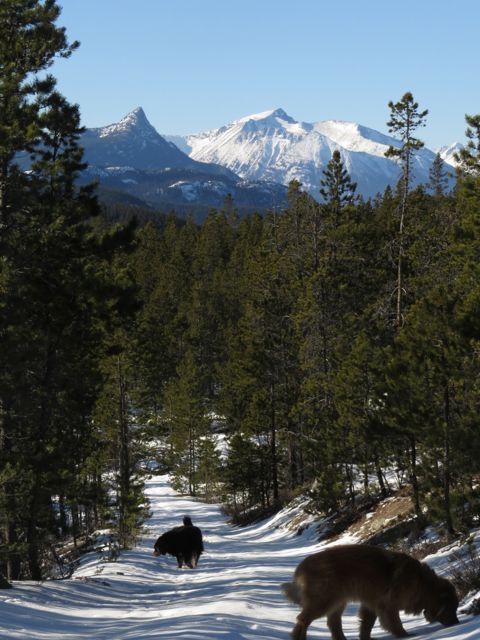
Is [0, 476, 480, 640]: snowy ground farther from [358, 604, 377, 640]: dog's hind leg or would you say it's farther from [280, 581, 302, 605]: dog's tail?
[280, 581, 302, 605]: dog's tail

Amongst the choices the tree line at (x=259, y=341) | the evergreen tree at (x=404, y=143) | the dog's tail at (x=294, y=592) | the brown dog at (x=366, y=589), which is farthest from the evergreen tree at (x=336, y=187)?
the dog's tail at (x=294, y=592)

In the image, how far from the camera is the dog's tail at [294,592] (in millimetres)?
6071

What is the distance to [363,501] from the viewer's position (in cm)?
2605

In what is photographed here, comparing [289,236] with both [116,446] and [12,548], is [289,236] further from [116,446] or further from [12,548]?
[12,548]

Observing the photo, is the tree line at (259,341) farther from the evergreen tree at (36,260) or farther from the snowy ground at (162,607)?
the snowy ground at (162,607)

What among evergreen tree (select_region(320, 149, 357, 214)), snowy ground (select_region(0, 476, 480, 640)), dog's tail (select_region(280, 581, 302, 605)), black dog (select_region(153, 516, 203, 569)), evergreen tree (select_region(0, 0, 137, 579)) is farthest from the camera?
evergreen tree (select_region(320, 149, 357, 214))

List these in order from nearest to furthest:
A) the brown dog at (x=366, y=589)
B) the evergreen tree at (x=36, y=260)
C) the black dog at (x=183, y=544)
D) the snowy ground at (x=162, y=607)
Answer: the brown dog at (x=366, y=589) < the snowy ground at (x=162, y=607) < the evergreen tree at (x=36, y=260) < the black dog at (x=183, y=544)

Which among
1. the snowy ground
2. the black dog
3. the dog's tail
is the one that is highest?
the dog's tail

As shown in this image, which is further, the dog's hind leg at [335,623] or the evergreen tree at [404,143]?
the evergreen tree at [404,143]

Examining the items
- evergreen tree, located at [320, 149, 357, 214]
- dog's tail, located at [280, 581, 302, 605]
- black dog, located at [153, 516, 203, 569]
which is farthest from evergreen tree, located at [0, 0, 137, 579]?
evergreen tree, located at [320, 149, 357, 214]

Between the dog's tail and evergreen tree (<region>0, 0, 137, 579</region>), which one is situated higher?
evergreen tree (<region>0, 0, 137, 579</region>)

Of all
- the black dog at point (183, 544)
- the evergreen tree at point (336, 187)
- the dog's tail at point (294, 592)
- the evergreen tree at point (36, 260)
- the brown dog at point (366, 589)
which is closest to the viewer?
the brown dog at point (366, 589)

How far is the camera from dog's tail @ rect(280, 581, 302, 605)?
19.9 ft

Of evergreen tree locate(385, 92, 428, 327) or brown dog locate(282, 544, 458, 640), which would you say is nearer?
brown dog locate(282, 544, 458, 640)
